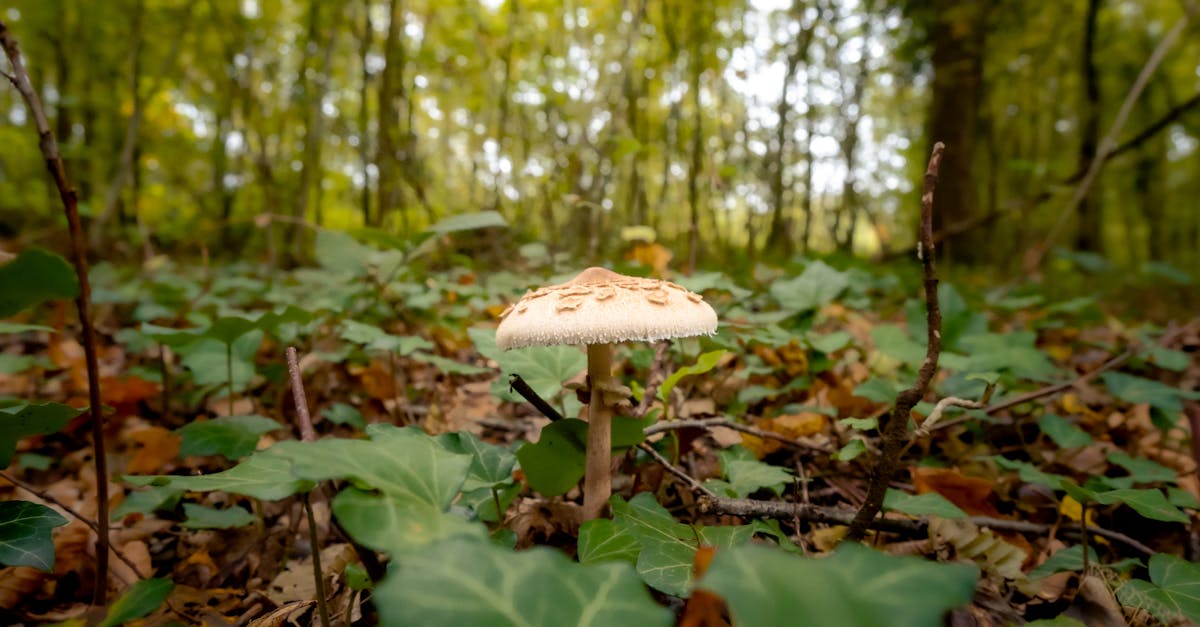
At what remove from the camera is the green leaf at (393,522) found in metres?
0.82

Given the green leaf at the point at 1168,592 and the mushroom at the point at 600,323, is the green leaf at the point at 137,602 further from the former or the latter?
the green leaf at the point at 1168,592

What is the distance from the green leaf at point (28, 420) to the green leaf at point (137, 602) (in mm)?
406

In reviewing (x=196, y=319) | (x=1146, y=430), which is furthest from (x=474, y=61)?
(x=1146, y=430)

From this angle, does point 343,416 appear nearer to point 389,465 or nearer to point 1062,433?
point 389,465

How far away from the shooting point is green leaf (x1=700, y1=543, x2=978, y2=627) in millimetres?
657

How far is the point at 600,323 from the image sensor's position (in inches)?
51.9

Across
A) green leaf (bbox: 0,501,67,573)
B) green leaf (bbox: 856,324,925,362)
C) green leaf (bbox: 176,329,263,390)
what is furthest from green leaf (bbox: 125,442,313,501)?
green leaf (bbox: 856,324,925,362)

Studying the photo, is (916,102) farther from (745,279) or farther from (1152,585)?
(1152,585)

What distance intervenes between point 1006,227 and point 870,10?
7.87 m

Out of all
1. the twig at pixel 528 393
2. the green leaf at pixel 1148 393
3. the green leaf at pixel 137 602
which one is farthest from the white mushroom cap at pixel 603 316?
the green leaf at pixel 1148 393

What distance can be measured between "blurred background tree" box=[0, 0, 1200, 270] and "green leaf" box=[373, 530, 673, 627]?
7.57 ft

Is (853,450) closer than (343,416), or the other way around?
(853,450)

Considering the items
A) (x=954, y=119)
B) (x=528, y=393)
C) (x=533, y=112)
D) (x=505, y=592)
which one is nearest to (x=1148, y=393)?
(x=528, y=393)

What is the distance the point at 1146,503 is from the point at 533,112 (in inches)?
276
